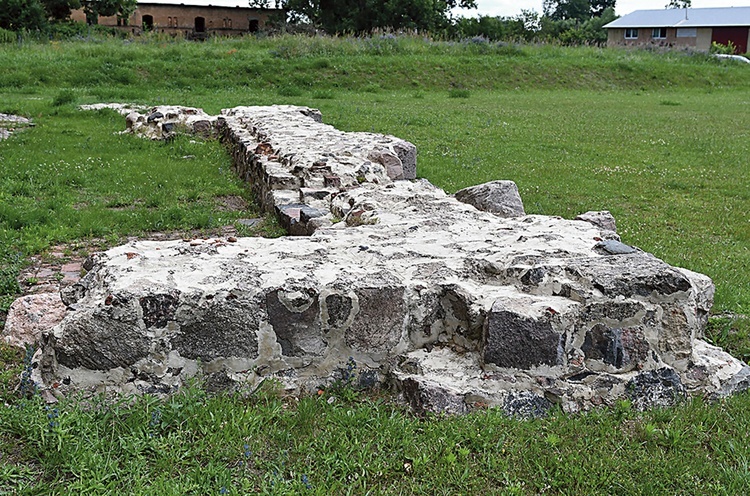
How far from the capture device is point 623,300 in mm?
3500

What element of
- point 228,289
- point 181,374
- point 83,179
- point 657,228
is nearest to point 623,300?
point 228,289

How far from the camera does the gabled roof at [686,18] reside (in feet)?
172

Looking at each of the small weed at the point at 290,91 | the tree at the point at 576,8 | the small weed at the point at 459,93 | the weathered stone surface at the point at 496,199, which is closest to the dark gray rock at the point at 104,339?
the weathered stone surface at the point at 496,199

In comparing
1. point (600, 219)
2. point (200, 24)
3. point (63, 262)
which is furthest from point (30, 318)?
point (200, 24)

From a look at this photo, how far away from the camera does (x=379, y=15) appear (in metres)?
39.0

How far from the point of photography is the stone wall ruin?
3318 mm

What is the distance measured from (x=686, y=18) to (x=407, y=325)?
2323 inches

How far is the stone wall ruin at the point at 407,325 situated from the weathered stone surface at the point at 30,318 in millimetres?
300

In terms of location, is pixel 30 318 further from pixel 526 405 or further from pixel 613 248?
pixel 613 248

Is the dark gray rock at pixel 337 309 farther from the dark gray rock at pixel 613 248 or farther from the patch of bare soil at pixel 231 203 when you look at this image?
the patch of bare soil at pixel 231 203

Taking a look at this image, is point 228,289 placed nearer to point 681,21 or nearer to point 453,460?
point 453,460

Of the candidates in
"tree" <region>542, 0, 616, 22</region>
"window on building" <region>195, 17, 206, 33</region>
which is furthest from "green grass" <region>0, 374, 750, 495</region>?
"tree" <region>542, 0, 616, 22</region>

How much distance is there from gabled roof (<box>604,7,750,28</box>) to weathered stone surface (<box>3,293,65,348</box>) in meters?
55.8

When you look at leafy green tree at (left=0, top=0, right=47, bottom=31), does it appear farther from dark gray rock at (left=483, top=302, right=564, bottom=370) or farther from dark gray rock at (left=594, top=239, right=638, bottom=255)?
dark gray rock at (left=483, top=302, right=564, bottom=370)
